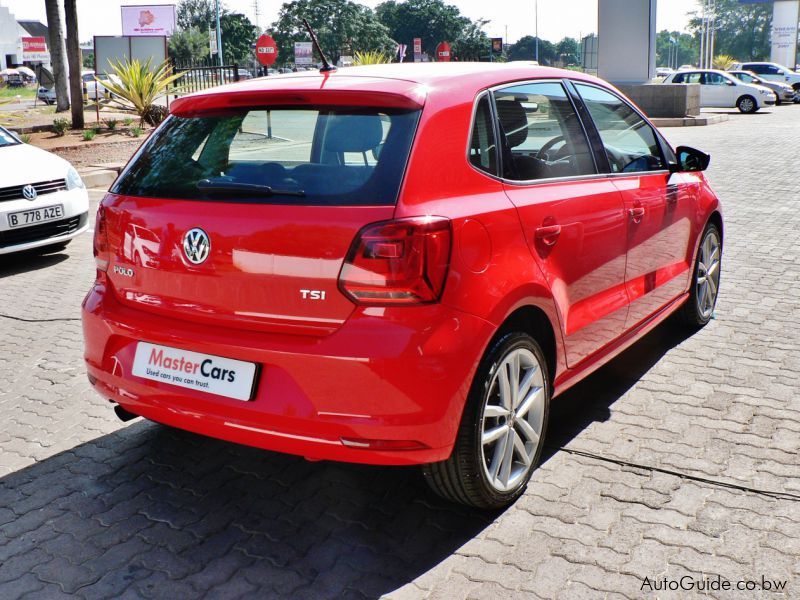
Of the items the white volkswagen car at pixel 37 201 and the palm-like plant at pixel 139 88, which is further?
the palm-like plant at pixel 139 88

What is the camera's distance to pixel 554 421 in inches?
175

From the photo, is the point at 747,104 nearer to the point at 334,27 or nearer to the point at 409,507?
the point at 409,507

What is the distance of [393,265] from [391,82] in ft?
2.55

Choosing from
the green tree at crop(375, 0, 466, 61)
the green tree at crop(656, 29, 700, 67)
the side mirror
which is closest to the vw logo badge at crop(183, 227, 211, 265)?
the side mirror

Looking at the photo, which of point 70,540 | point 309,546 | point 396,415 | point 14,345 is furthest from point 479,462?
point 14,345

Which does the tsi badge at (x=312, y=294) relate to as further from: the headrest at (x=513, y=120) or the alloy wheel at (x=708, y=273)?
the alloy wheel at (x=708, y=273)

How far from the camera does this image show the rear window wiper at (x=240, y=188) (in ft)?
10.0

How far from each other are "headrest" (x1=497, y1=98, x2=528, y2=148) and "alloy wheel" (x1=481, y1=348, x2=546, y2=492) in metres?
0.88

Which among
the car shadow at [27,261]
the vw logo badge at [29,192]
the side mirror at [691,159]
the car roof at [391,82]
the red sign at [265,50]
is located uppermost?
the red sign at [265,50]

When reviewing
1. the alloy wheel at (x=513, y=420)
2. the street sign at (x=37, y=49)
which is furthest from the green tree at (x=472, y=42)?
the alloy wheel at (x=513, y=420)

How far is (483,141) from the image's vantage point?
11.1 ft

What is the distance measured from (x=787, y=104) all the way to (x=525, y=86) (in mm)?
41797

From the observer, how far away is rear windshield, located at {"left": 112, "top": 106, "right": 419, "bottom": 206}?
3018mm

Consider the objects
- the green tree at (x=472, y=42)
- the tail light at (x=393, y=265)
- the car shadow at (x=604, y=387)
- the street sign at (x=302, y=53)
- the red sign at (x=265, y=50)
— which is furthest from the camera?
the green tree at (x=472, y=42)
